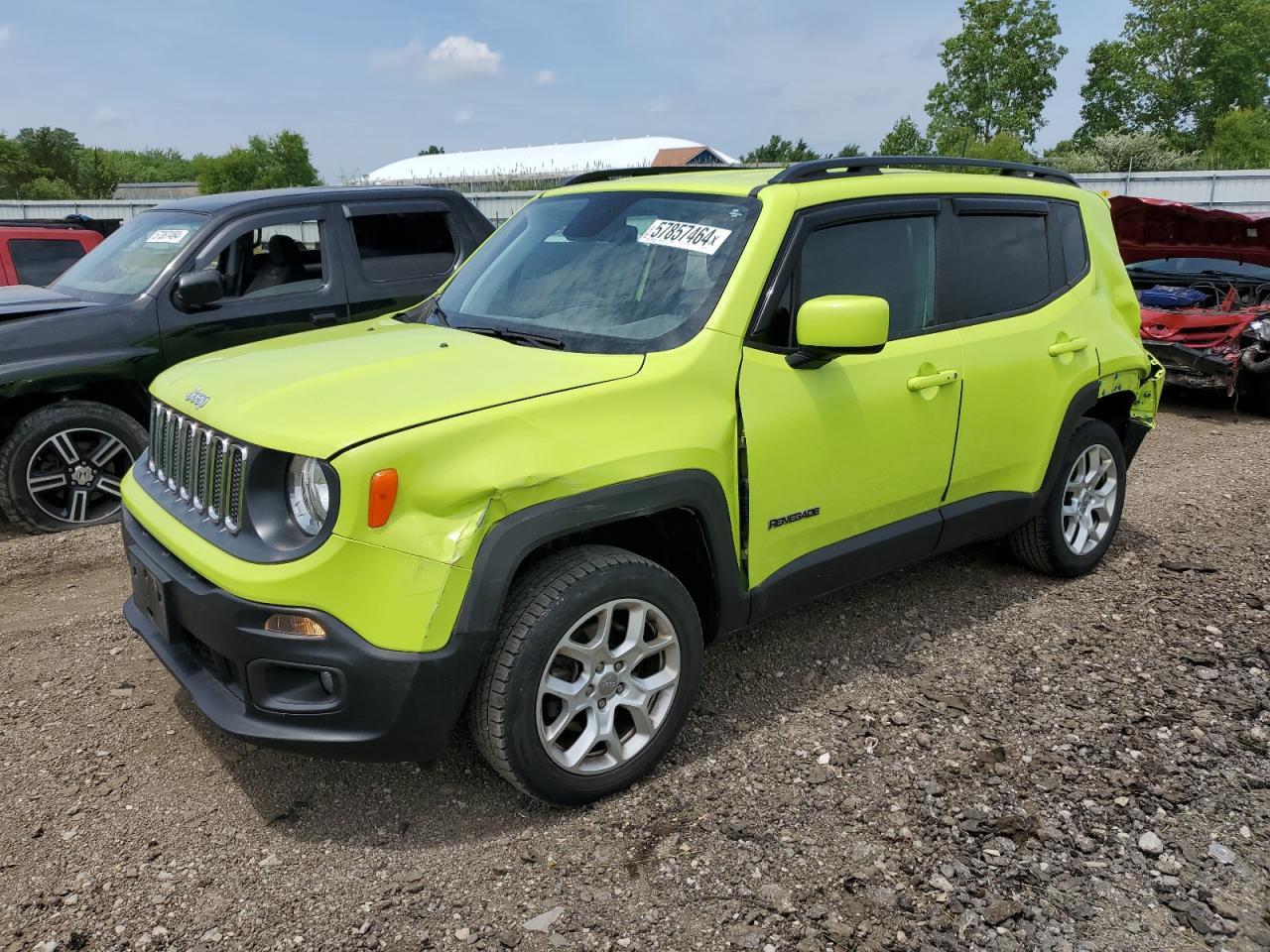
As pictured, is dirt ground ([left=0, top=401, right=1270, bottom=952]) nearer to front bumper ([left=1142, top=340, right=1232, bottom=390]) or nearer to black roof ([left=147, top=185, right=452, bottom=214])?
black roof ([left=147, top=185, right=452, bottom=214])

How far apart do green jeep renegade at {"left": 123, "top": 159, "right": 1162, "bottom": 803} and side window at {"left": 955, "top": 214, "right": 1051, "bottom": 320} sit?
1 cm

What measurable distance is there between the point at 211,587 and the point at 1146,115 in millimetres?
83831

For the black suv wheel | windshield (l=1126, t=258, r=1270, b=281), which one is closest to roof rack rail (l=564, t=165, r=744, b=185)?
the black suv wheel

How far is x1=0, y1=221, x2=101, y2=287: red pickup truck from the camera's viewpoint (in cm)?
798

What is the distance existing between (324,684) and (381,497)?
53 centimetres

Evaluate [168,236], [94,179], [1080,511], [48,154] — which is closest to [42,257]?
[168,236]

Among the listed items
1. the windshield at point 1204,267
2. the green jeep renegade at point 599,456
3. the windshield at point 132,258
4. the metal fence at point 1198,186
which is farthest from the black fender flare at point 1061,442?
the metal fence at point 1198,186

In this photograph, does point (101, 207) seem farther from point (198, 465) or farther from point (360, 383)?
point (360, 383)

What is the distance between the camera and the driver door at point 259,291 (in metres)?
5.50

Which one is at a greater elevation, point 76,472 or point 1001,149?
point 1001,149

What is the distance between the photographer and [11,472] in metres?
5.16

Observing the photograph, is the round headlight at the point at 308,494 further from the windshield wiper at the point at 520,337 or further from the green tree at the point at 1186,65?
the green tree at the point at 1186,65

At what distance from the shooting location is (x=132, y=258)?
589 centimetres

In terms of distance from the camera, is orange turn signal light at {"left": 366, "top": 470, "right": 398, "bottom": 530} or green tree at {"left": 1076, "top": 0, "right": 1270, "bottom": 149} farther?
green tree at {"left": 1076, "top": 0, "right": 1270, "bottom": 149}
